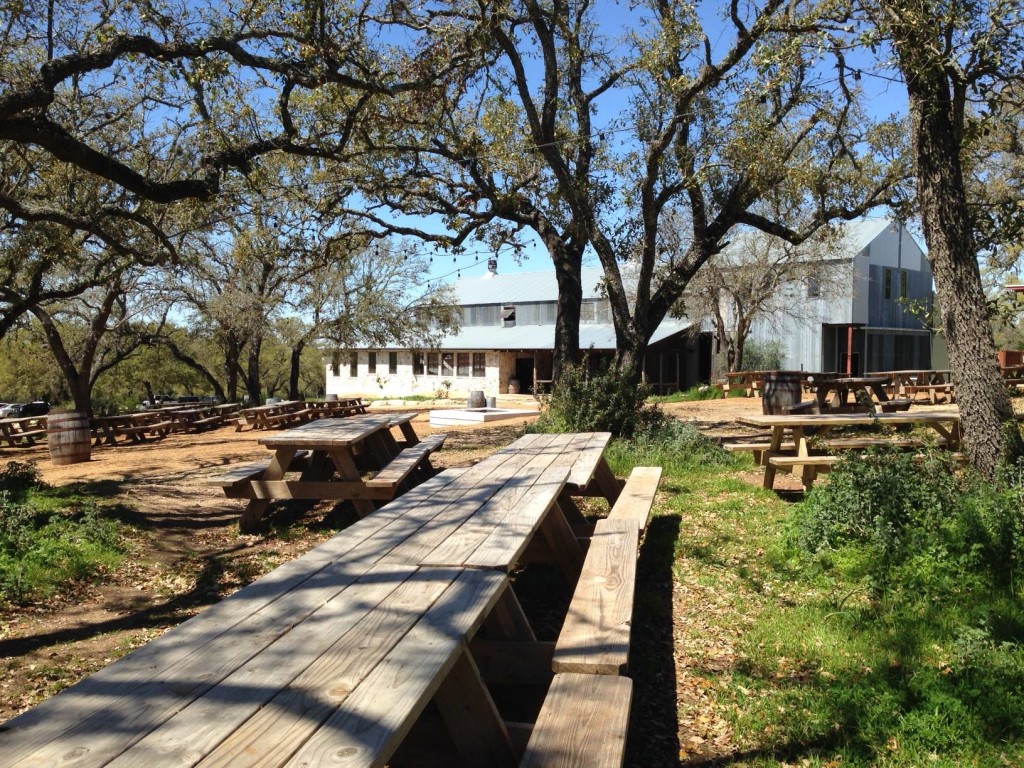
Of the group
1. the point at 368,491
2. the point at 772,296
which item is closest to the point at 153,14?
the point at 368,491

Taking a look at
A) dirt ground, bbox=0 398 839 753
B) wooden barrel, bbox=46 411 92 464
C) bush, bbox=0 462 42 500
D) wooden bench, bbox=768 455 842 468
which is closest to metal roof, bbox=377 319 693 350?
wooden barrel, bbox=46 411 92 464

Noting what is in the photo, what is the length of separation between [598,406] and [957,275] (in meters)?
5.50

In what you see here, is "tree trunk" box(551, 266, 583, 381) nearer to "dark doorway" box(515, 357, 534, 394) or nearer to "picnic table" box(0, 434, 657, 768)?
"picnic table" box(0, 434, 657, 768)

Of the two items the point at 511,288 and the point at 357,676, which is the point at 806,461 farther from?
the point at 511,288

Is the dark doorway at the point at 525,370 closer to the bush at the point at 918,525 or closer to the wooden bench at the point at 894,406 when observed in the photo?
the wooden bench at the point at 894,406

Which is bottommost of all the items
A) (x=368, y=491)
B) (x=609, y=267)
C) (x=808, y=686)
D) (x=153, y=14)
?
(x=808, y=686)

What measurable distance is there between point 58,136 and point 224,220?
8.24m

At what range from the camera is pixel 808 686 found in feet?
12.2

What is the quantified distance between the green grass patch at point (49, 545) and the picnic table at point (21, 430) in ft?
35.8

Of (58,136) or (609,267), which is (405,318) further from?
(58,136)

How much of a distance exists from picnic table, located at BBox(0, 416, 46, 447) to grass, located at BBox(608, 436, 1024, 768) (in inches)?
626

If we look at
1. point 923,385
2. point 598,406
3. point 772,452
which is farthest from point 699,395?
point 772,452

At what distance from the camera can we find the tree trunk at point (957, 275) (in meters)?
6.18

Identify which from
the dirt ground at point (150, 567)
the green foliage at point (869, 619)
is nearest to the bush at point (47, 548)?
the dirt ground at point (150, 567)
